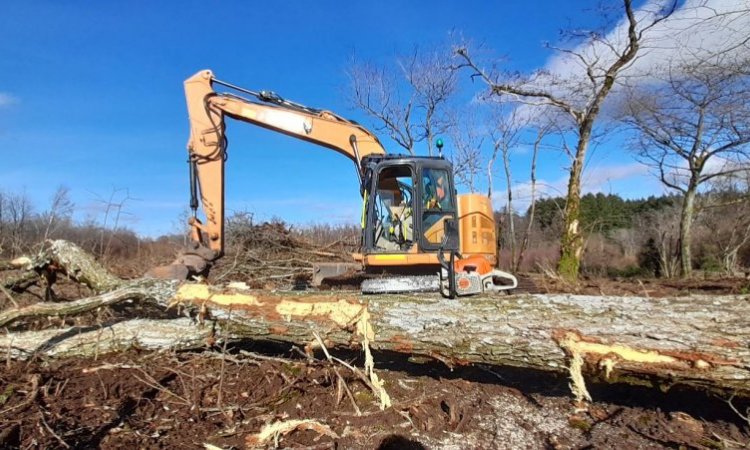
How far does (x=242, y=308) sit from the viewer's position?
13.9ft

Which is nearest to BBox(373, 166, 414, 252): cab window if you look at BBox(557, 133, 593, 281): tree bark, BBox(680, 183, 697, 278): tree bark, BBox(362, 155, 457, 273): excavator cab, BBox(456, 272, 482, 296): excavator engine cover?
BBox(362, 155, 457, 273): excavator cab

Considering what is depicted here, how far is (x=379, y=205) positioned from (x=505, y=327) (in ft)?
9.23

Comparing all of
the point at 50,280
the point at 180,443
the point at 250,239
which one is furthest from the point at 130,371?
the point at 250,239

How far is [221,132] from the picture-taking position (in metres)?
6.95

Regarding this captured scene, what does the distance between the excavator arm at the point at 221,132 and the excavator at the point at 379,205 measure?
0.01 metres

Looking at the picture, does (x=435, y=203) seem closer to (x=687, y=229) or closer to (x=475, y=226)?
(x=475, y=226)

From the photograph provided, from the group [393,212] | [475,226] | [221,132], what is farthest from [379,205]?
[221,132]

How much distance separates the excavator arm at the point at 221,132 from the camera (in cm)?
679

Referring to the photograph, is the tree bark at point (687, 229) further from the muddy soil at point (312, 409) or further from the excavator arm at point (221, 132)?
the muddy soil at point (312, 409)

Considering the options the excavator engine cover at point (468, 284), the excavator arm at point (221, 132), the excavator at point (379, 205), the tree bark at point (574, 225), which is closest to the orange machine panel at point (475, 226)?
the excavator at point (379, 205)

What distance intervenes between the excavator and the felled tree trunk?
98 cm

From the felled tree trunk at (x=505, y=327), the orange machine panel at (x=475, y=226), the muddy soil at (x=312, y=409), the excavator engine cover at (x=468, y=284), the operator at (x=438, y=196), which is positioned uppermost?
the operator at (x=438, y=196)

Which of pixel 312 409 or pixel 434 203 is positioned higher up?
pixel 434 203

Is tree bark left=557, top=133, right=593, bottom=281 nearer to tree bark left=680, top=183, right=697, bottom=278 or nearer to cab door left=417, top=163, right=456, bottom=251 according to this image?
tree bark left=680, top=183, right=697, bottom=278
